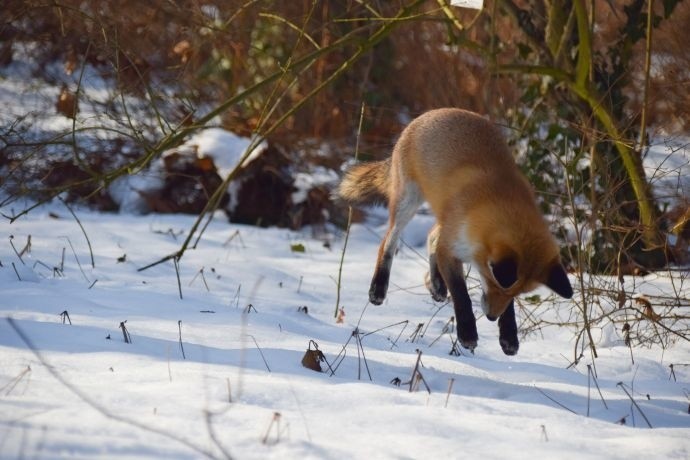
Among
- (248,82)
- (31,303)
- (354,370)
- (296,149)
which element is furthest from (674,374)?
(248,82)

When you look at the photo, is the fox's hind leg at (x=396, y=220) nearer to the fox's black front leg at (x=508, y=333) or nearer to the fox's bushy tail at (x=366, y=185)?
the fox's bushy tail at (x=366, y=185)

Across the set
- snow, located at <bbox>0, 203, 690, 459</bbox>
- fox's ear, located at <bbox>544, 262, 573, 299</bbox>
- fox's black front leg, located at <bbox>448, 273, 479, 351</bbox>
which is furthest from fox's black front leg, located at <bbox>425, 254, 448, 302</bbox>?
fox's ear, located at <bbox>544, 262, 573, 299</bbox>

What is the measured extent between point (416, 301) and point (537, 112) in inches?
90.3

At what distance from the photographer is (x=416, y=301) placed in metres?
7.44

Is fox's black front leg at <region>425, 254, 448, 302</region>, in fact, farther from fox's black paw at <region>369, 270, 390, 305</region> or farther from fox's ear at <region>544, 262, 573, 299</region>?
fox's ear at <region>544, 262, 573, 299</region>

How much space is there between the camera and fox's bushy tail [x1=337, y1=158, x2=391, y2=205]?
23.9 feet

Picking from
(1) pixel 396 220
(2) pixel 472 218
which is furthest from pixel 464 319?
(1) pixel 396 220

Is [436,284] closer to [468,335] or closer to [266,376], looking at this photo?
[468,335]

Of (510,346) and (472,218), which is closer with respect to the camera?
(510,346)

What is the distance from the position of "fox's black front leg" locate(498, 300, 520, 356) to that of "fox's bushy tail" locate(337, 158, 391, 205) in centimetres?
203

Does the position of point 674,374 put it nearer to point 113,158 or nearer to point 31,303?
point 31,303

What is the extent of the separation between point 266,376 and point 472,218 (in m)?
2.16

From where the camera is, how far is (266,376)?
13.3 ft

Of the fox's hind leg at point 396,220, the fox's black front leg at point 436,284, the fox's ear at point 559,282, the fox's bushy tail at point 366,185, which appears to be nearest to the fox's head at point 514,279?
the fox's ear at point 559,282
